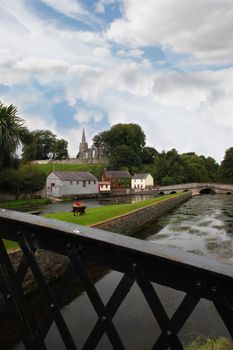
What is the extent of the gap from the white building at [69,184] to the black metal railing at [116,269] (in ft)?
245

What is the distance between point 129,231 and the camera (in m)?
27.7

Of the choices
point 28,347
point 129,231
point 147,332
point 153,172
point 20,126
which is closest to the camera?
point 28,347

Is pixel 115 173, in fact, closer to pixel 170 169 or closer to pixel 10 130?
pixel 170 169

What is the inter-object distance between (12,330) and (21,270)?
8.24 metres

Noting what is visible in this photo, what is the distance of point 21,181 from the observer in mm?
60094

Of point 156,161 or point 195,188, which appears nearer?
point 195,188

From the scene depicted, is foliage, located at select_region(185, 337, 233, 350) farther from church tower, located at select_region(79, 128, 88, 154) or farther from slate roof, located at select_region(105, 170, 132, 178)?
church tower, located at select_region(79, 128, 88, 154)

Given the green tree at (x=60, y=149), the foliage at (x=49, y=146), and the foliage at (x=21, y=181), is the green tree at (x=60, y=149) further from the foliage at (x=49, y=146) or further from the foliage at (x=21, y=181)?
the foliage at (x=21, y=181)

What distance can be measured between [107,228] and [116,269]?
65.7ft

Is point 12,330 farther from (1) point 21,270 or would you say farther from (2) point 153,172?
(2) point 153,172

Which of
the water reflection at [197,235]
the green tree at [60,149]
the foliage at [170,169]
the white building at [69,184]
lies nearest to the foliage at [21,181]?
the white building at [69,184]

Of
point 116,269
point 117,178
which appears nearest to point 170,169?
point 117,178

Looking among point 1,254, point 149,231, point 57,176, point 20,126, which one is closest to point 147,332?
point 1,254

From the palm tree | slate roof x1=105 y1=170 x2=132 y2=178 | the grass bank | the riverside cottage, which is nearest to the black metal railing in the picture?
the palm tree
